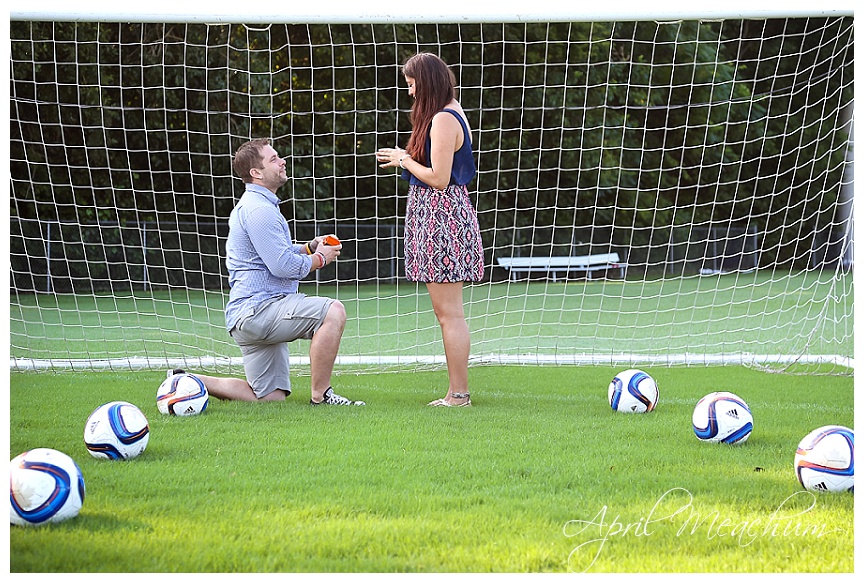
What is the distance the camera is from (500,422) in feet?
14.9

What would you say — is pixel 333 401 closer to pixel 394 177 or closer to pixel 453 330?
pixel 453 330

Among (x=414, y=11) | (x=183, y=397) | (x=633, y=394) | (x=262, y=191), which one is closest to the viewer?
(x=183, y=397)

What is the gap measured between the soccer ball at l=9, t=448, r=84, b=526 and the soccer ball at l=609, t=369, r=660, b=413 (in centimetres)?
275

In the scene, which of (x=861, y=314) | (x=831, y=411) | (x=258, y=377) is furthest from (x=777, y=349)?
(x=861, y=314)

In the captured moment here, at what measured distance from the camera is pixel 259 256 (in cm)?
515

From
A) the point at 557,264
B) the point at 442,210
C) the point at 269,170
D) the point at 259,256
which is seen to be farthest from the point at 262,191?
the point at 557,264

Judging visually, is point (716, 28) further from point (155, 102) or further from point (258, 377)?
point (258, 377)

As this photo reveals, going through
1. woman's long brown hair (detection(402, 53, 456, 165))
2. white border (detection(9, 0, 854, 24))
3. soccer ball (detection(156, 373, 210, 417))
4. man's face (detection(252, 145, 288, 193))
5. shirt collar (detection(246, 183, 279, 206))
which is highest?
white border (detection(9, 0, 854, 24))

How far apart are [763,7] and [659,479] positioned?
3.40m

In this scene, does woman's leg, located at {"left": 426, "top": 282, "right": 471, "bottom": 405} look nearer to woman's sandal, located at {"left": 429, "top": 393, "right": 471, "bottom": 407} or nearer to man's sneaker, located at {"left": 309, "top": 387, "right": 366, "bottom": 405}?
woman's sandal, located at {"left": 429, "top": 393, "right": 471, "bottom": 407}

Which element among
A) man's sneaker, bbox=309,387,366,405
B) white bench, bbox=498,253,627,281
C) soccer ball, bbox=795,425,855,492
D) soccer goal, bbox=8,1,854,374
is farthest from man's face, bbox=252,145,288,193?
white bench, bbox=498,253,627,281
